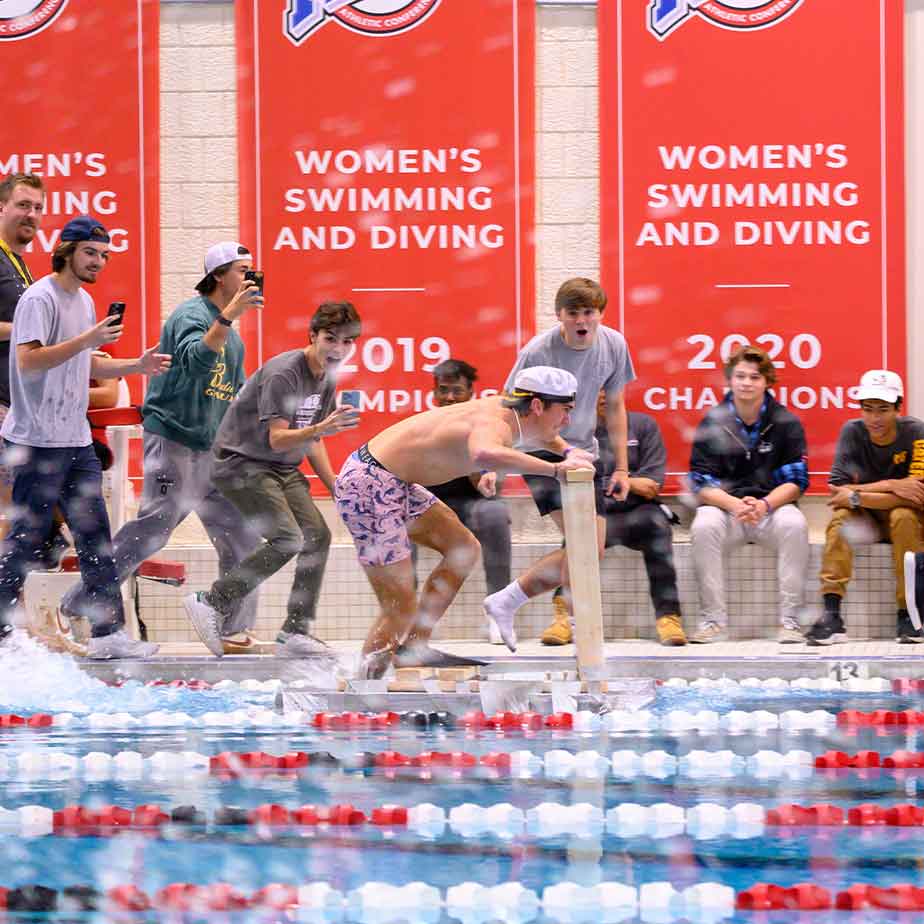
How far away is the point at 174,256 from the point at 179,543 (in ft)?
5.31

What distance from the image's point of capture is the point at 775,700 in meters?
6.87

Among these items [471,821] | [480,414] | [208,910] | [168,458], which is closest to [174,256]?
[168,458]

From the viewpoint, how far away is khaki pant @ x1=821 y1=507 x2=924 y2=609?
840cm

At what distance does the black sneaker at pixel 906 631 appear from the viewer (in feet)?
27.3

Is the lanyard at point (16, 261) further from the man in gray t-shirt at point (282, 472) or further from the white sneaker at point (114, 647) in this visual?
the white sneaker at point (114, 647)

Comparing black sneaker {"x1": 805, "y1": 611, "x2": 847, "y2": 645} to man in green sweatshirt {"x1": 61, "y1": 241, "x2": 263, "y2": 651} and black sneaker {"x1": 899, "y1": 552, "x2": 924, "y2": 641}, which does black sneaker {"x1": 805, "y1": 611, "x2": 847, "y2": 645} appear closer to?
black sneaker {"x1": 899, "y1": 552, "x2": 924, "y2": 641}

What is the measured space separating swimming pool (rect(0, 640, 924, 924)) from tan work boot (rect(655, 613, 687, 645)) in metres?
1.53

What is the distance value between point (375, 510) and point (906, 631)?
3.05 meters

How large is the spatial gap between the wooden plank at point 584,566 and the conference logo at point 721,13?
392 centimetres

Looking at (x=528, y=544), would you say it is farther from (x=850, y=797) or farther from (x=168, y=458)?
(x=850, y=797)

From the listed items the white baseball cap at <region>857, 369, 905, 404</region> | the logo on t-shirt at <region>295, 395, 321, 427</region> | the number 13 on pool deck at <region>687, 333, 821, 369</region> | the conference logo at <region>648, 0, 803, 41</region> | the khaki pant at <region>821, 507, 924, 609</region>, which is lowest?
the khaki pant at <region>821, 507, 924, 609</region>

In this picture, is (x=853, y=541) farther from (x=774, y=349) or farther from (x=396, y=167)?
(x=396, y=167)

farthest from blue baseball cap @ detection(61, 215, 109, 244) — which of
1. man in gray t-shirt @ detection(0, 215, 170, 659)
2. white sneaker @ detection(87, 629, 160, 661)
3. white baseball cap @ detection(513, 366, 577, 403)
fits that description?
white baseball cap @ detection(513, 366, 577, 403)

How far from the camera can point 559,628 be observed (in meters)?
8.64
